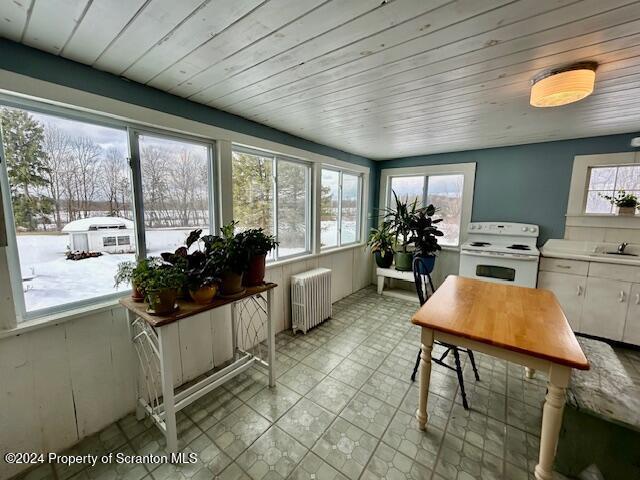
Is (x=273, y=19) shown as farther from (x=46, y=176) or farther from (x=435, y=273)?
(x=435, y=273)

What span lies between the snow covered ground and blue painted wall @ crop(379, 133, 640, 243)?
4149 mm

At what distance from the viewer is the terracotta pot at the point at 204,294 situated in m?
1.57

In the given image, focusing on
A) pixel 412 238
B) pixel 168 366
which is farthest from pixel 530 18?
pixel 412 238

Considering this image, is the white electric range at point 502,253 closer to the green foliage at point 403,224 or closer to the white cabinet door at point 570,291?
the white cabinet door at point 570,291

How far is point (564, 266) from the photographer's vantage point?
2.86 metres

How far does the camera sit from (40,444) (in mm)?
1432

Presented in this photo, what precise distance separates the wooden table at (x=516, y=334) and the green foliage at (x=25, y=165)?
7.44 feet

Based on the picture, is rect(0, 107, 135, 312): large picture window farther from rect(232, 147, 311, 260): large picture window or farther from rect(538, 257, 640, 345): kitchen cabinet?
rect(538, 257, 640, 345): kitchen cabinet

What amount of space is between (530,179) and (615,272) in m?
1.33

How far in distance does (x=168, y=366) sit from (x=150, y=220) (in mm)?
1043

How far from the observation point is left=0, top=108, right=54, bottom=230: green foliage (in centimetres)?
131

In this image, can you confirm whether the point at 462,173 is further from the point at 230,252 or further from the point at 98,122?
the point at 98,122

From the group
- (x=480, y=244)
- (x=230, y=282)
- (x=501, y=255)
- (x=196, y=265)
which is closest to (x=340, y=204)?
(x=480, y=244)

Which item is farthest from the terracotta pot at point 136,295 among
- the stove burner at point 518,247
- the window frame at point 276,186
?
the stove burner at point 518,247
